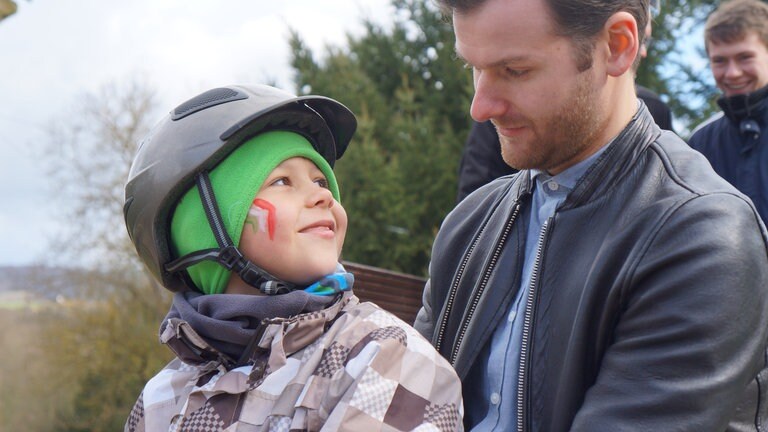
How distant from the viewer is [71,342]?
68.7 feet

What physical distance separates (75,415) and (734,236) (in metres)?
20.9

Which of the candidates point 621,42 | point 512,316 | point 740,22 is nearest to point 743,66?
point 740,22

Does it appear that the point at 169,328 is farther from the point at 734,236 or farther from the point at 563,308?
the point at 734,236

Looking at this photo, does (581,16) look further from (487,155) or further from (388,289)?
(487,155)

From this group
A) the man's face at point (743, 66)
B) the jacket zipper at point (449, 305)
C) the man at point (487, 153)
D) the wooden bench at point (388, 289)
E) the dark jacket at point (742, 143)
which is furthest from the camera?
the man's face at point (743, 66)

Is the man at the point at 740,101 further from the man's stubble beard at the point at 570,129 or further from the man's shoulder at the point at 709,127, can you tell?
the man's stubble beard at the point at 570,129

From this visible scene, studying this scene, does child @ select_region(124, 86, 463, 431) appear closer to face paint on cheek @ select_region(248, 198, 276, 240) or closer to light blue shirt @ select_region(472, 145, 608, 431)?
face paint on cheek @ select_region(248, 198, 276, 240)

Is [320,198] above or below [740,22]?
above

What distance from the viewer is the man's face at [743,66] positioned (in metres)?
4.77

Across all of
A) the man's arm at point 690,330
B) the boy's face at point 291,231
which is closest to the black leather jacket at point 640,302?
the man's arm at point 690,330

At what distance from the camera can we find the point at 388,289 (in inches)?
146

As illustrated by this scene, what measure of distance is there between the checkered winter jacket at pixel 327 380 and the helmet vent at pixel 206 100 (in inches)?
25.2

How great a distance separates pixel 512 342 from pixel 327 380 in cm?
48

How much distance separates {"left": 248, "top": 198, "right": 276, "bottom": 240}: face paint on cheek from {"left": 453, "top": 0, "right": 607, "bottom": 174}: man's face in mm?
674
